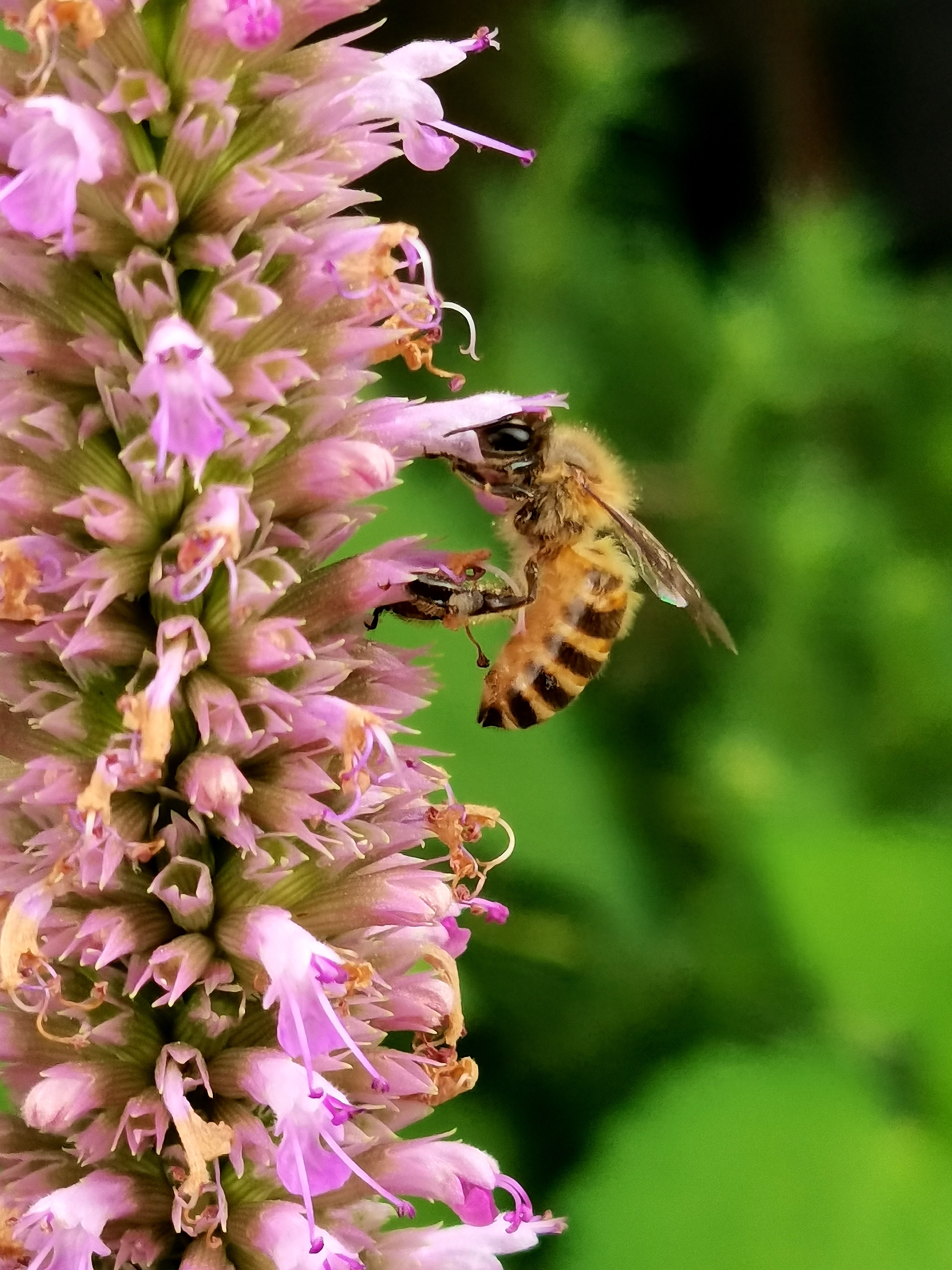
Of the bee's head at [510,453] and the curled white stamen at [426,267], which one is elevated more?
the curled white stamen at [426,267]

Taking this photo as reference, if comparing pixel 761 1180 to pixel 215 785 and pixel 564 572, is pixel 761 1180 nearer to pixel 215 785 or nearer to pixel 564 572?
pixel 564 572

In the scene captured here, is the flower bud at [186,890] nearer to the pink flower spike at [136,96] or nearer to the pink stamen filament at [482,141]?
the pink flower spike at [136,96]

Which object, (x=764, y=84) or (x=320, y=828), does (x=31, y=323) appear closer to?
(x=320, y=828)

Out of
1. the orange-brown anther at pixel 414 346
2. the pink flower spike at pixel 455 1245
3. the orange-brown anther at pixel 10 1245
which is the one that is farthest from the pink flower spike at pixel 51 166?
the pink flower spike at pixel 455 1245

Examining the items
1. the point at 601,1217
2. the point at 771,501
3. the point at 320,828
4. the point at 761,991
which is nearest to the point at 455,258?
the point at 771,501

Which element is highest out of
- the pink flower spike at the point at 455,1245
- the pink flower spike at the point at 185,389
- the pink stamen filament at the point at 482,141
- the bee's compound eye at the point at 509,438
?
the pink stamen filament at the point at 482,141

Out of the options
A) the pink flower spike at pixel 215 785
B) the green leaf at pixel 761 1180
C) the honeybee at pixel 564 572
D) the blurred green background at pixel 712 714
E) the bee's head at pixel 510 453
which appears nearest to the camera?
the pink flower spike at pixel 215 785

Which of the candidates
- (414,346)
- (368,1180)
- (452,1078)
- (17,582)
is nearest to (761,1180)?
(452,1078)
